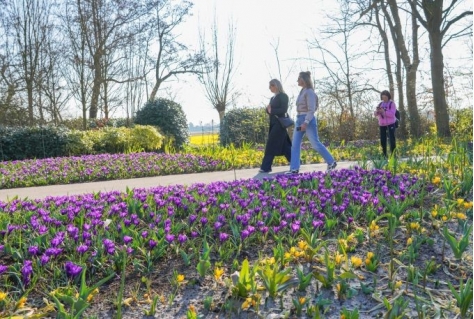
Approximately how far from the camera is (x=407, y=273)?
2.77 m

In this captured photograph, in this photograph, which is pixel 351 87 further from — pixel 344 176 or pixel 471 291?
pixel 471 291

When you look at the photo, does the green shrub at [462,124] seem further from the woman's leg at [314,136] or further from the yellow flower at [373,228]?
the yellow flower at [373,228]

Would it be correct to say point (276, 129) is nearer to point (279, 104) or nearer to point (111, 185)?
point (279, 104)

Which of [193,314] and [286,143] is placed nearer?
[193,314]

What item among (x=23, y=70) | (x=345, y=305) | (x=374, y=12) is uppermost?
(x=374, y=12)

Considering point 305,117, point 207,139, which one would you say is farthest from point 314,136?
point 207,139

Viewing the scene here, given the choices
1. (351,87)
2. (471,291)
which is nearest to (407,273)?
(471,291)

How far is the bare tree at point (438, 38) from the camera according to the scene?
49.6 ft

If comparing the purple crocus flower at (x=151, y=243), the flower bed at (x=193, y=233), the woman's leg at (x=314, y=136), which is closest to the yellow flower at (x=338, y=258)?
the flower bed at (x=193, y=233)

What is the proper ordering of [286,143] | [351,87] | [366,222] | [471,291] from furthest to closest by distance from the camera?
[351,87]
[286,143]
[366,222]
[471,291]

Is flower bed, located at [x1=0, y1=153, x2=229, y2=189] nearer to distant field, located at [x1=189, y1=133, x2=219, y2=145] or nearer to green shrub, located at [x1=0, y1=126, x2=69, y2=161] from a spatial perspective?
green shrub, located at [x1=0, y1=126, x2=69, y2=161]

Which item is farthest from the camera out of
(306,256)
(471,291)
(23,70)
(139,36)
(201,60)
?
(201,60)

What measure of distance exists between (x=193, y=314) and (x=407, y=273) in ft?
4.70

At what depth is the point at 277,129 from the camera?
8.38m
